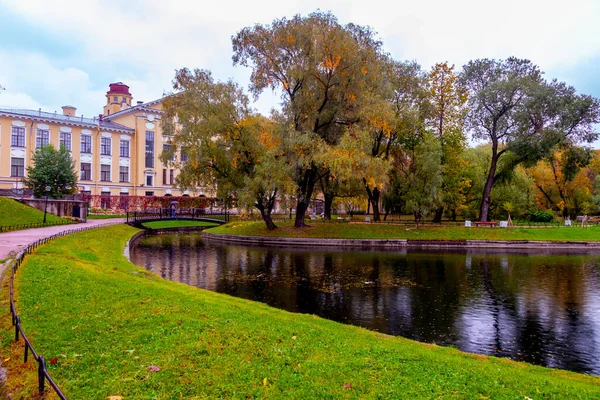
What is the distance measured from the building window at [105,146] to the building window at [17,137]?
11.6 metres

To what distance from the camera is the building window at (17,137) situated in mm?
62750

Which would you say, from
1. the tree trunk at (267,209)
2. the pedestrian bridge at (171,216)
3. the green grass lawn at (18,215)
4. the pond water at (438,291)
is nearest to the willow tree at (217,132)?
the tree trunk at (267,209)

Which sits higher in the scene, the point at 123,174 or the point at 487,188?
the point at 123,174

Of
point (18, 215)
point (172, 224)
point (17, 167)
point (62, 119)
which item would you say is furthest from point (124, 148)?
point (18, 215)

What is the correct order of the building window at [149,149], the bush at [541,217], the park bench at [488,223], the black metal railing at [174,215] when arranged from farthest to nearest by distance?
the building window at [149,149]
the black metal railing at [174,215]
the bush at [541,217]
the park bench at [488,223]

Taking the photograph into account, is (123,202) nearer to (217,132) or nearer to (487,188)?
(217,132)

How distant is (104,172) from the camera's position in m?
72.7

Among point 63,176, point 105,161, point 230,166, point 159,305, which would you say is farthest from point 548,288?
point 105,161

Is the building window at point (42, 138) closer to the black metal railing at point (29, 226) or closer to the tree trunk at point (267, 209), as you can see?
the black metal railing at point (29, 226)

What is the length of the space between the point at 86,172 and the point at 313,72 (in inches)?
2055

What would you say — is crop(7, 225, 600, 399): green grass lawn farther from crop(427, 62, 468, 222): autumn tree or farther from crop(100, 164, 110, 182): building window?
crop(100, 164, 110, 182): building window

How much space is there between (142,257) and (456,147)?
35824 millimetres

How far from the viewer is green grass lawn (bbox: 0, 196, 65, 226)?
32709 millimetres

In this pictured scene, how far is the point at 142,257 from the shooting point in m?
28.7
